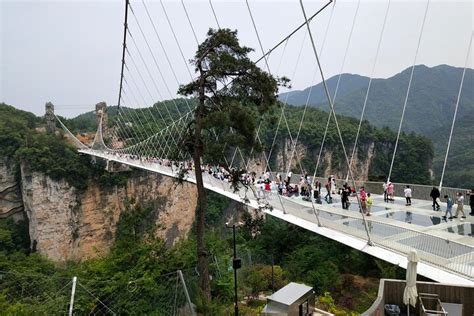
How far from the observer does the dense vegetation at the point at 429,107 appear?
55325 millimetres

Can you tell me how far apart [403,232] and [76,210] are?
3517 cm

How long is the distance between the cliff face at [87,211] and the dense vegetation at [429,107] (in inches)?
1376

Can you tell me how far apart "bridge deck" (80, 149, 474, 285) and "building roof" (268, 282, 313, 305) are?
1.48m

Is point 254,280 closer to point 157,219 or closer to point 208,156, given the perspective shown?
point 208,156

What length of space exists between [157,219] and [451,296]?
37179mm

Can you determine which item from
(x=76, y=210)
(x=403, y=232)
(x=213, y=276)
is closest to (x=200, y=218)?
(x=213, y=276)

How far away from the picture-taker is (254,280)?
1203cm

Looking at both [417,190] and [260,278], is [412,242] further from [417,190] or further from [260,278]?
[417,190]

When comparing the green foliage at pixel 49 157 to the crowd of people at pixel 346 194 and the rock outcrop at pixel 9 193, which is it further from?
the crowd of people at pixel 346 194

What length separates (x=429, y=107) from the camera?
82.3 metres

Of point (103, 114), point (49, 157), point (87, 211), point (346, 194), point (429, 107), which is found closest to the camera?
point (346, 194)

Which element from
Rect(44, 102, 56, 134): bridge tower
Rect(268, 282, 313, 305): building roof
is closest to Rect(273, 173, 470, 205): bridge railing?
Rect(268, 282, 313, 305): building roof

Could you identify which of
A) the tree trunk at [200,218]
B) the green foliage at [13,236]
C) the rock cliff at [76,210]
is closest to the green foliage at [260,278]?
the tree trunk at [200,218]

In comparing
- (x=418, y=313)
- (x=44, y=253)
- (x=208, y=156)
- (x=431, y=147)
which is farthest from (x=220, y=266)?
(x=431, y=147)
